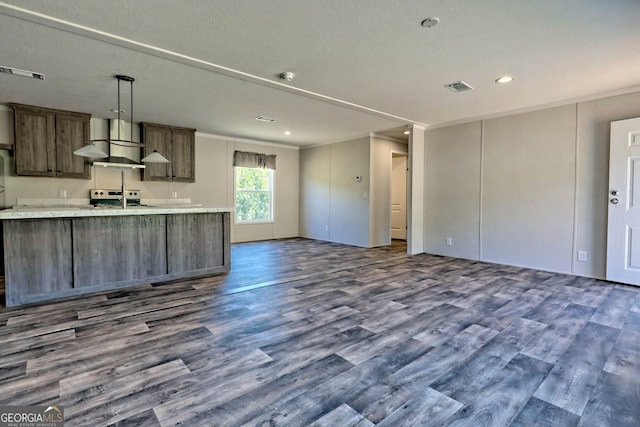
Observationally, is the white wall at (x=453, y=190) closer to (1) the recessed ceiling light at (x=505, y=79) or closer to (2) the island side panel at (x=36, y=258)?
(1) the recessed ceiling light at (x=505, y=79)

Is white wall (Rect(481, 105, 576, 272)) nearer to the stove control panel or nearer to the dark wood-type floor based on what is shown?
the dark wood-type floor

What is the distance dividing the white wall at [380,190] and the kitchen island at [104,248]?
340cm

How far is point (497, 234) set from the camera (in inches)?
204

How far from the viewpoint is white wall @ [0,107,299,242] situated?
505 cm

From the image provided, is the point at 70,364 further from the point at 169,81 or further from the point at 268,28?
the point at 169,81

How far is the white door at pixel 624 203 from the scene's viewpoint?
12.6 ft

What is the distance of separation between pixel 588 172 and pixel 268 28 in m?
4.44

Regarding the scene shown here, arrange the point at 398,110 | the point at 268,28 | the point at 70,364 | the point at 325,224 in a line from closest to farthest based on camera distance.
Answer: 1. the point at 70,364
2. the point at 268,28
3. the point at 398,110
4. the point at 325,224

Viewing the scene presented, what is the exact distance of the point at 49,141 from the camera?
5.01 m

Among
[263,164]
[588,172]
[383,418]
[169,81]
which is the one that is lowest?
[383,418]

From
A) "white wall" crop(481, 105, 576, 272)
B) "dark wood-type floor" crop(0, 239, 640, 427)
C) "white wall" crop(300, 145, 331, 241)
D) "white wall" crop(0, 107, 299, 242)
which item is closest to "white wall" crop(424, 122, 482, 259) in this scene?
"white wall" crop(481, 105, 576, 272)

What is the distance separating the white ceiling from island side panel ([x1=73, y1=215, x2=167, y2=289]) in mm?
1659

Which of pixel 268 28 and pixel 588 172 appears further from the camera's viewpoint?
pixel 588 172

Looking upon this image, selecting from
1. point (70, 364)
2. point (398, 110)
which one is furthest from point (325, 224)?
point (70, 364)
